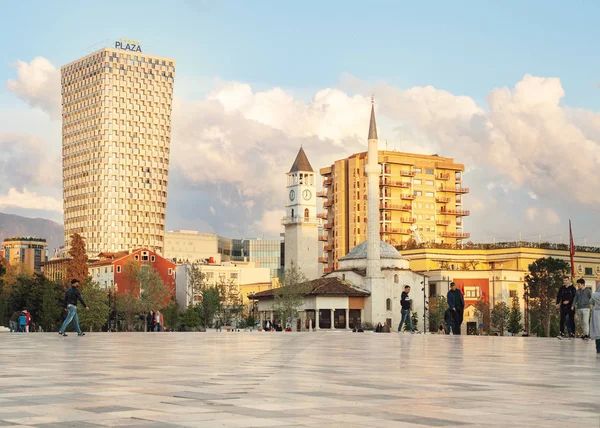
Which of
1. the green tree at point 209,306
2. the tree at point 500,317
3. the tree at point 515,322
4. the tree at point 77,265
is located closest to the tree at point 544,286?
the tree at point 515,322

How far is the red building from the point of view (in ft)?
447

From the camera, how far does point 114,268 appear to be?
138125 millimetres

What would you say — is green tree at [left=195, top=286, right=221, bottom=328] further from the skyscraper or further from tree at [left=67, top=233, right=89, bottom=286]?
the skyscraper

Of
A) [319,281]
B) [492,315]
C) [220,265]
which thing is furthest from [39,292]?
[220,265]

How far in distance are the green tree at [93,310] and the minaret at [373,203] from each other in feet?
103

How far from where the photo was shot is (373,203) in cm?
10594

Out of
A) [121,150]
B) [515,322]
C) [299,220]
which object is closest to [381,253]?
[515,322]

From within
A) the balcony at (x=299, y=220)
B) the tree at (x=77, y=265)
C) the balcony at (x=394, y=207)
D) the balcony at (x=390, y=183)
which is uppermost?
the balcony at (x=390, y=183)

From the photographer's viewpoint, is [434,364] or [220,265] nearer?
[434,364]

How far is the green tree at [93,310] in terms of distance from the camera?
92.9 m

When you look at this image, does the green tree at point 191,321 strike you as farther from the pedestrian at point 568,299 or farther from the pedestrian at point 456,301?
the pedestrian at point 568,299

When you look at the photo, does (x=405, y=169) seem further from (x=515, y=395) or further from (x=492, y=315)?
(x=515, y=395)

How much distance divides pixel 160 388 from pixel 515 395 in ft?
12.7

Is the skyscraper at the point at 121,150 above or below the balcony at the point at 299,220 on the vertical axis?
above
